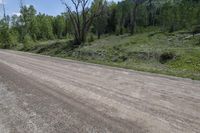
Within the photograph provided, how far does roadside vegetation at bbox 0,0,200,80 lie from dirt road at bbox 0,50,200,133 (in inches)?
173

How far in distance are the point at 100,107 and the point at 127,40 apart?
22729mm

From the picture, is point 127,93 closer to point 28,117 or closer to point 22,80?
point 28,117

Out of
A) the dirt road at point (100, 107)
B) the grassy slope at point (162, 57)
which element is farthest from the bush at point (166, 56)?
the dirt road at point (100, 107)

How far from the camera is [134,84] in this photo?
926 cm

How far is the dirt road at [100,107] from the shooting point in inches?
193

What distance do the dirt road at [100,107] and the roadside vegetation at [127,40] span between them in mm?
4403

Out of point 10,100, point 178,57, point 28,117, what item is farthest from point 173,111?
point 178,57

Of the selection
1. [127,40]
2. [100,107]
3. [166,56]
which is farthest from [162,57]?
[100,107]

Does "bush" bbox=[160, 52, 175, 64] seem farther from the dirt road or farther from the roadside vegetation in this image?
the dirt road

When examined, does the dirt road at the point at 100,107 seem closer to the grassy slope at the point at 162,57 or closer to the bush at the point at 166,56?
the grassy slope at the point at 162,57

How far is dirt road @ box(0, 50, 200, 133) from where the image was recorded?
491cm

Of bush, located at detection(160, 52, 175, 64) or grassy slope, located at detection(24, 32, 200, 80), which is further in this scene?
bush, located at detection(160, 52, 175, 64)

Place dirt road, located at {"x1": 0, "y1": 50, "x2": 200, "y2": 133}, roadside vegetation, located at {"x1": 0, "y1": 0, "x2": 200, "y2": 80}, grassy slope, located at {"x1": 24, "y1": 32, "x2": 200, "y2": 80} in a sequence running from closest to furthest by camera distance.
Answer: dirt road, located at {"x1": 0, "y1": 50, "x2": 200, "y2": 133}, grassy slope, located at {"x1": 24, "y1": 32, "x2": 200, "y2": 80}, roadside vegetation, located at {"x1": 0, "y1": 0, "x2": 200, "y2": 80}

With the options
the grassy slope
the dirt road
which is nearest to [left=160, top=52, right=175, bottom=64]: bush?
the grassy slope
